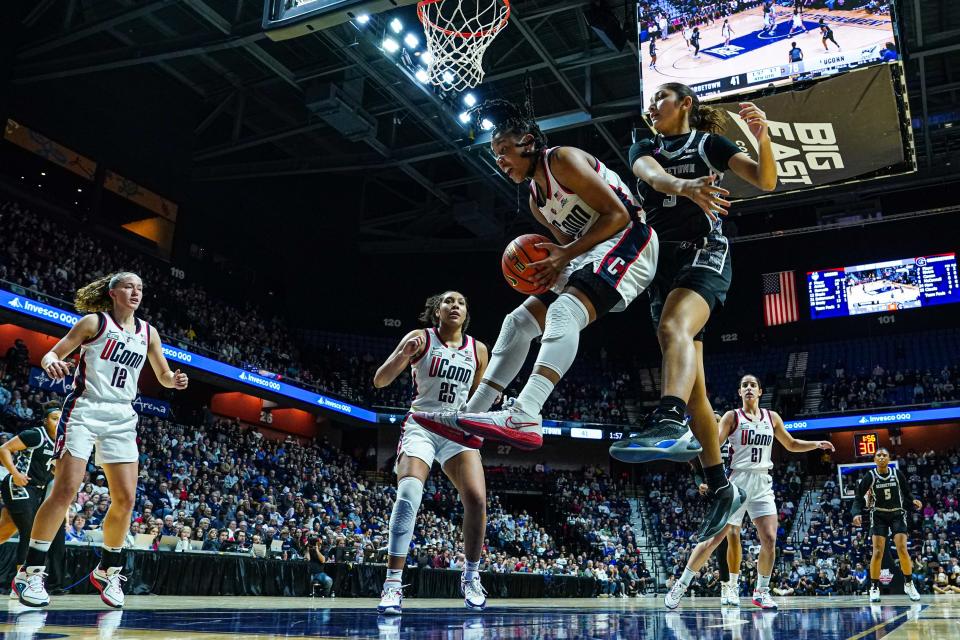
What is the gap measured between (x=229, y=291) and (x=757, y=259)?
19934 millimetres

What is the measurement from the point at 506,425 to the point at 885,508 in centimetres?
889

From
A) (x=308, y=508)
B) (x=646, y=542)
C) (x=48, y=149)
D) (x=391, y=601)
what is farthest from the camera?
(x=646, y=542)

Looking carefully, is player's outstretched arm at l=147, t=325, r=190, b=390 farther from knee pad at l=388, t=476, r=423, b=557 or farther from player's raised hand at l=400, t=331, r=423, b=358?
knee pad at l=388, t=476, r=423, b=557

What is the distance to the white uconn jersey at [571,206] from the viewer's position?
11.8 feet

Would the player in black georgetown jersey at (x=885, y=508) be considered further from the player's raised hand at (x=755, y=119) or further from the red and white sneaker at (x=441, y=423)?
the red and white sneaker at (x=441, y=423)

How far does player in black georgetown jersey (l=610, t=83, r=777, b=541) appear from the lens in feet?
11.4

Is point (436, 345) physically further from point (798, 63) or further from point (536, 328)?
point (798, 63)

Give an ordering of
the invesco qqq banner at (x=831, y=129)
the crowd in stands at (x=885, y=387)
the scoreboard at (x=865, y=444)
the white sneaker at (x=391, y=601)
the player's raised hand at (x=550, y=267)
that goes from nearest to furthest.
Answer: the player's raised hand at (x=550, y=267), the white sneaker at (x=391, y=601), the invesco qqq banner at (x=831, y=129), the crowd in stands at (x=885, y=387), the scoreboard at (x=865, y=444)

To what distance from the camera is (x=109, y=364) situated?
5133 millimetres

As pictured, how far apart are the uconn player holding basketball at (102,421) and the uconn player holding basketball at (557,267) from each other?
8.62 feet

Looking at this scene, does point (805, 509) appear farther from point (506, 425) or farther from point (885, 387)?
point (506, 425)

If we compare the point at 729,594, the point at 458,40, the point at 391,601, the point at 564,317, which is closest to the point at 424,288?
the point at 458,40

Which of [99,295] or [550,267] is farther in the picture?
[99,295]

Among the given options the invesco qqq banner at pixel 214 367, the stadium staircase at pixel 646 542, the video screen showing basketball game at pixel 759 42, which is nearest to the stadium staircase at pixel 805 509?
the stadium staircase at pixel 646 542
